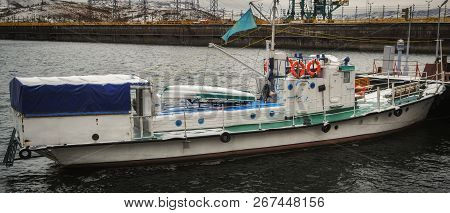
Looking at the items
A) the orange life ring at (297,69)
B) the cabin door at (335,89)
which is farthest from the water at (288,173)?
the orange life ring at (297,69)

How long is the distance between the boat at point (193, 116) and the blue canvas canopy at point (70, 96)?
0.13 ft

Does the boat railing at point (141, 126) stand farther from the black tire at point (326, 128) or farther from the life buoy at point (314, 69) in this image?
the black tire at point (326, 128)

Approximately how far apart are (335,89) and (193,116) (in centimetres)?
815

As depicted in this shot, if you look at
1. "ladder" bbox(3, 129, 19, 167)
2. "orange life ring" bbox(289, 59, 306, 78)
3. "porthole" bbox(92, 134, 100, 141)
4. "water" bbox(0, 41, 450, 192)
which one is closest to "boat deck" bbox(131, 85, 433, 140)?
"water" bbox(0, 41, 450, 192)

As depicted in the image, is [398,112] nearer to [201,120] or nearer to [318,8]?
[201,120]

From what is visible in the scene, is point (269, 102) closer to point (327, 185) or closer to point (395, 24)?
point (327, 185)

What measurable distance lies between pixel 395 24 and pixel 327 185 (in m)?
85.7

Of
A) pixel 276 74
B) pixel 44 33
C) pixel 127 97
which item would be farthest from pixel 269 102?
pixel 44 33

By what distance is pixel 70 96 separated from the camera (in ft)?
64.8

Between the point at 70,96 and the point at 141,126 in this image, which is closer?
the point at 70,96

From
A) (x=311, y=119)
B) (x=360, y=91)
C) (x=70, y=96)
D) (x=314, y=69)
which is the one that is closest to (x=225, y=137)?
(x=311, y=119)

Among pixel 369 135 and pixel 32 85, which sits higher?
pixel 32 85
